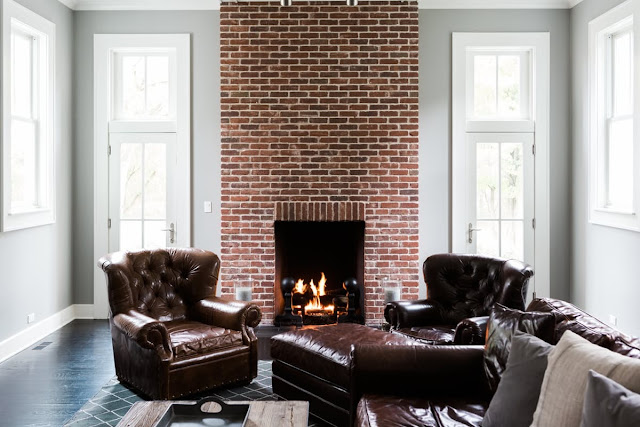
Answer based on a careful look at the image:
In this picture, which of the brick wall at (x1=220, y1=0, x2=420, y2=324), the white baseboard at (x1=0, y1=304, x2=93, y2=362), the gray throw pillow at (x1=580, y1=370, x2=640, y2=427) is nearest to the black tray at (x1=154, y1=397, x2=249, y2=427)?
the gray throw pillow at (x1=580, y1=370, x2=640, y2=427)

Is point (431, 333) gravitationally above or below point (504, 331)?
below

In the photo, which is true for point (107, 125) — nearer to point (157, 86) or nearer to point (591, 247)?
point (157, 86)

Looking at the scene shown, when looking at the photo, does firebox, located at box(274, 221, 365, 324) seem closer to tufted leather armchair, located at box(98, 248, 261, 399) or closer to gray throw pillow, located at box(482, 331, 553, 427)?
tufted leather armchair, located at box(98, 248, 261, 399)

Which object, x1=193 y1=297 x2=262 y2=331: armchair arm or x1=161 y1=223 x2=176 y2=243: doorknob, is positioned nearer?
x1=193 y1=297 x2=262 y2=331: armchair arm

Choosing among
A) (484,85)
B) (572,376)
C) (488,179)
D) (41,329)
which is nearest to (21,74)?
(41,329)

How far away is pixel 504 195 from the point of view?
6.22m

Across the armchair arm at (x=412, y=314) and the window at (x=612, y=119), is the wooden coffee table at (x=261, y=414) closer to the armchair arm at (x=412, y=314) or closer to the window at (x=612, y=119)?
the armchair arm at (x=412, y=314)

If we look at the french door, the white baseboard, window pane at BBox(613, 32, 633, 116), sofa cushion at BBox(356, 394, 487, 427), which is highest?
window pane at BBox(613, 32, 633, 116)

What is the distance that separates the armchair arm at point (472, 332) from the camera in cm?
354

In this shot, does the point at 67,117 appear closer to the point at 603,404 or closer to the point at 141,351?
the point at 141,351

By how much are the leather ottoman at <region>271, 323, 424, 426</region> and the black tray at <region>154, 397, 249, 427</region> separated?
820 millimetres

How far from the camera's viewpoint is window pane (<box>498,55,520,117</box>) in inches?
246

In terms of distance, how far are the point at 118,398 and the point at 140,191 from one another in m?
2.79

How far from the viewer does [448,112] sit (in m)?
6.16
